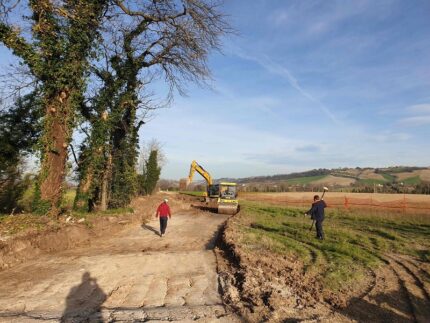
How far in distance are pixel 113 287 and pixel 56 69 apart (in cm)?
1092

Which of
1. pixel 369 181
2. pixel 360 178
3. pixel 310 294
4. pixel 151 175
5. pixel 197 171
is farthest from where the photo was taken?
pixel 360 178

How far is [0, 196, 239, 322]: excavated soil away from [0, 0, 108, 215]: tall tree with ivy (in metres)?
3.96

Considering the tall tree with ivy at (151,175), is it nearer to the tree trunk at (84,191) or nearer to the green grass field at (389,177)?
the tree trunk at (84,191)

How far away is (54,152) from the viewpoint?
17328 mm

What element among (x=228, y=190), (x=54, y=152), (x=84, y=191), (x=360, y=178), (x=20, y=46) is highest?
(x=20, y=46)

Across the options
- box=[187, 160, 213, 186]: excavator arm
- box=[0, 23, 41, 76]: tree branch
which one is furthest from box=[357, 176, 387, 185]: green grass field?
box=[0, 23, 41, 76]: tree branch

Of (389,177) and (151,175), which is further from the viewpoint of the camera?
(389,177)

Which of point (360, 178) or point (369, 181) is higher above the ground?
point (360, 178)

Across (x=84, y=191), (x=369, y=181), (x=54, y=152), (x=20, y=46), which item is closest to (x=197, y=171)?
(x=84, y=191)

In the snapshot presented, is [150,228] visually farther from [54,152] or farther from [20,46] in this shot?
[20,46]

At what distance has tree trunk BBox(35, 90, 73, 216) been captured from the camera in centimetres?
1703

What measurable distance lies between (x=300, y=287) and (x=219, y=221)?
630 inches

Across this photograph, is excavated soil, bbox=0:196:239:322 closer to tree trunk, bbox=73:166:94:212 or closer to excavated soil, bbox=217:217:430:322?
excavated soil, bbox=217:217:430:322

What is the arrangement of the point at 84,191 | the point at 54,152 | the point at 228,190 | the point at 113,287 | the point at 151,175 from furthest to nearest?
the point at 151,175 < the point at 228,190 < the point at 84,191 < the point at 54,152 < the point at 113,287
